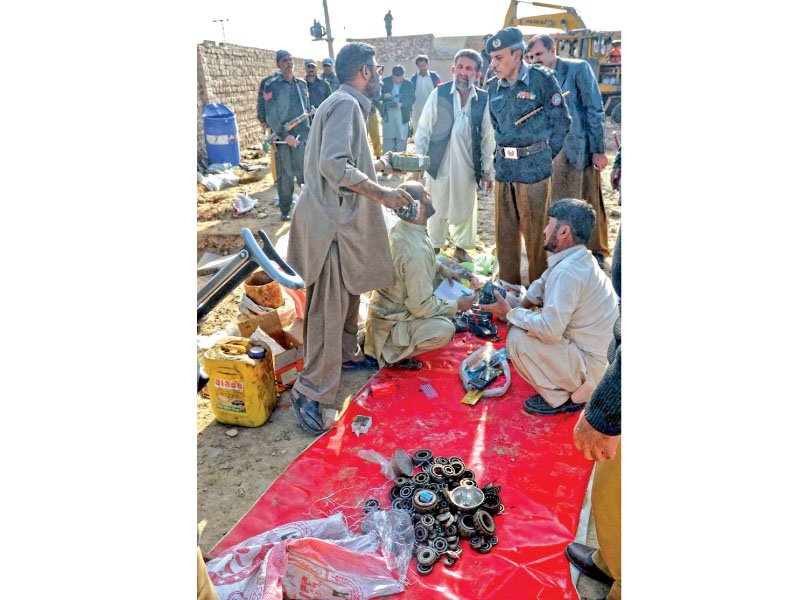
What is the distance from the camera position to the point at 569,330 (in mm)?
3305

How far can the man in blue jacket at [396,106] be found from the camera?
35.7 feet

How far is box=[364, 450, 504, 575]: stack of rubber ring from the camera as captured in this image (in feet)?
7.91

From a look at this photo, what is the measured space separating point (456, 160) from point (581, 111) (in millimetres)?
1312

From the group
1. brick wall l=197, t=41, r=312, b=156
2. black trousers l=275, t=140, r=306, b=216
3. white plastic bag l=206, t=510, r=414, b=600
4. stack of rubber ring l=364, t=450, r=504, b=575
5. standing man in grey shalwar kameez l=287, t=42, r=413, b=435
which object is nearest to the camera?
white plastic bag l=206, t=510, r=414, b=600

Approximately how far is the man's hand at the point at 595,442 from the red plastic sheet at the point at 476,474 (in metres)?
0.74

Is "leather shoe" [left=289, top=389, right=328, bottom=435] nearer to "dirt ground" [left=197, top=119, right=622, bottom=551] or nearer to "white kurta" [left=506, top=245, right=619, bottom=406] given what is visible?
"dirt ground" [left=197, top=119, right=622, bottom=551]

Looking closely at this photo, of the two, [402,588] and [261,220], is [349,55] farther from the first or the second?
[261,220]

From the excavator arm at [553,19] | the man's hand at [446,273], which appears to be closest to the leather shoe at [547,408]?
the man's hand at [446,273]

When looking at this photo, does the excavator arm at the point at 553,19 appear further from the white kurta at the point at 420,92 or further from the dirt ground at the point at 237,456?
the dirt ground at the point at 237,456

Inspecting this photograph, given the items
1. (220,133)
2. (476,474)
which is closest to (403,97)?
(220,133)

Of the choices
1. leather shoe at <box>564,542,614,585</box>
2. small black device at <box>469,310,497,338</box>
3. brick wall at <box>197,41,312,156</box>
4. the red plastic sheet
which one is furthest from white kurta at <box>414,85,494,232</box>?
brick wall at <box>197,41,312,156</box>

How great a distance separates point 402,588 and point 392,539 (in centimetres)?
22

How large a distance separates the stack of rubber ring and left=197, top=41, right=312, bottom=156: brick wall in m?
9.37

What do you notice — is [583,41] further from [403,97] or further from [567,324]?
[567,324]
